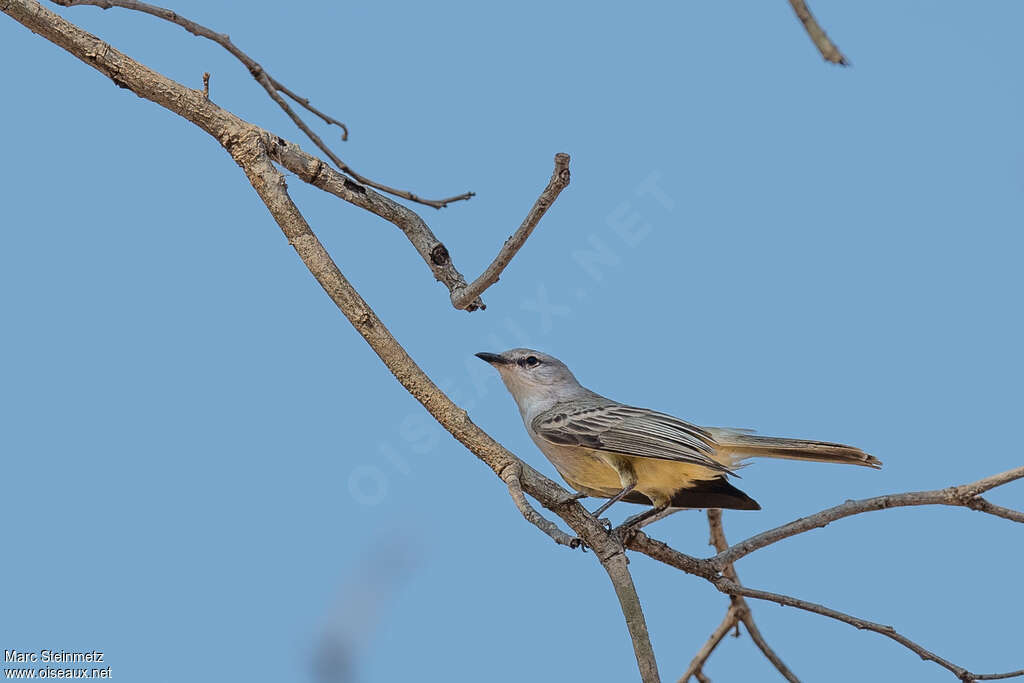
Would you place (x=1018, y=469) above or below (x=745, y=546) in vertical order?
above

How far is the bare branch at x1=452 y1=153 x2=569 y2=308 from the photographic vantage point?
3625mm

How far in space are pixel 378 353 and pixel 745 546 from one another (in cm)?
216

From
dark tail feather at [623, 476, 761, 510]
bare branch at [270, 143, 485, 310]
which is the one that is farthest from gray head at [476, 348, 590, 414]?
bare branch at [270, 143, 485, 310]

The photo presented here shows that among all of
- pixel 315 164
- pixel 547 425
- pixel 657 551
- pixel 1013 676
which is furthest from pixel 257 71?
pixel 1013 676

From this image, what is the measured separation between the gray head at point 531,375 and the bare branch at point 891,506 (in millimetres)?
1966

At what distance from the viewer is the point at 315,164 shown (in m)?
4.66

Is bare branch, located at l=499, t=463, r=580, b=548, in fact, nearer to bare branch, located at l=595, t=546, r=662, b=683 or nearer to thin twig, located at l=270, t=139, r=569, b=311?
bare branch, located at l=595, t=546, r=662, b=683

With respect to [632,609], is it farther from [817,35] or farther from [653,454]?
[817,35]

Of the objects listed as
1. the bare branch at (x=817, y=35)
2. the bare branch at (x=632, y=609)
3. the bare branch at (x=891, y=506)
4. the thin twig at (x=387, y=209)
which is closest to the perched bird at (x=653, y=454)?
the bare branch at (x=891, y=506)

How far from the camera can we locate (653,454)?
17.9 ft

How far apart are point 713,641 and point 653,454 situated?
1.46m

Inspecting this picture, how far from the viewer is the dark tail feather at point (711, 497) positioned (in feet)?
18.8

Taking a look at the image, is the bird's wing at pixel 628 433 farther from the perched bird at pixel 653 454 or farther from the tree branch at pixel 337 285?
the tree branch at pixel 337 285

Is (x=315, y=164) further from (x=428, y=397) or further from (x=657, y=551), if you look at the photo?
(x=657, y=551)
